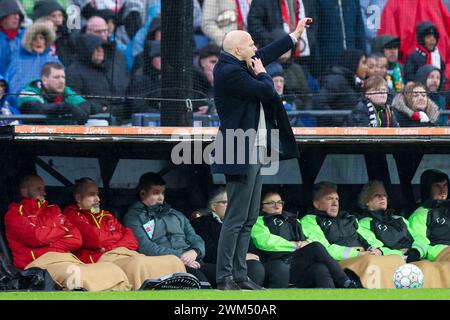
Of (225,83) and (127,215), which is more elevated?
(225,83)

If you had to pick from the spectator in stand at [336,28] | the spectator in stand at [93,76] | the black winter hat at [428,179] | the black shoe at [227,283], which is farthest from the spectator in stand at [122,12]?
the black shoe at [227,283]

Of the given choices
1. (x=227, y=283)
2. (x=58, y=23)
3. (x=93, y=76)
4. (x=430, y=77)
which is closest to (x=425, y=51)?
(x=430, y=77)

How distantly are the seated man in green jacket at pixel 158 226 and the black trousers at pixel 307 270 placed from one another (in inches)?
21.7

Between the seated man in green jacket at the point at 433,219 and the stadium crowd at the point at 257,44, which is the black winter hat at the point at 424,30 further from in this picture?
the seated man in green jacket at the point at 433,219

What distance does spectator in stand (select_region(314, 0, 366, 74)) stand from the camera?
40.0 feet

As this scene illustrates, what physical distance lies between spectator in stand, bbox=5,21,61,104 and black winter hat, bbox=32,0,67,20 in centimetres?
17

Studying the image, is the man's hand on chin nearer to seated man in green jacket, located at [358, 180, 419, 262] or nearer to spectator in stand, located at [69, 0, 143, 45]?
seated man in green jacket, located at [358, 180, 419, 262]

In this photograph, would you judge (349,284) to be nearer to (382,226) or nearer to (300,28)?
(382,226)

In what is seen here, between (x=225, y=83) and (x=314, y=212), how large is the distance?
2981mm

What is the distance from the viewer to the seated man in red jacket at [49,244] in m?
10.2

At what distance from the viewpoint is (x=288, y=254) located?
439 inches

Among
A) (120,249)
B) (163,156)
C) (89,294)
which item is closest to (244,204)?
(89,294)

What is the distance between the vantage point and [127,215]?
1126cm

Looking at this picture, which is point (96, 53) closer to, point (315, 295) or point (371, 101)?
point (371, 101)
